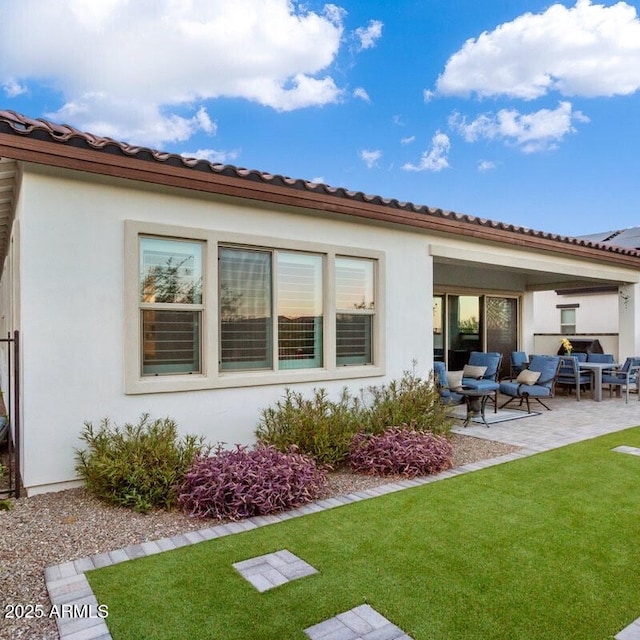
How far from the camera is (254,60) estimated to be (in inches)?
575

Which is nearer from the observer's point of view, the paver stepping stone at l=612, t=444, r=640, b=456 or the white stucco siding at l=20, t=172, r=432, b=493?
the white stucco siding at l=20, t=172, r=432, b=493

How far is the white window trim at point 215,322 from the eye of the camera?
5.48m

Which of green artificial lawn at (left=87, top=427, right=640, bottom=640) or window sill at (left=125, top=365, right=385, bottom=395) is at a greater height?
window sill at (left=125, top=365, right=385, bottom=395)

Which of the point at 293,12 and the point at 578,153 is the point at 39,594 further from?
the point at 578,153

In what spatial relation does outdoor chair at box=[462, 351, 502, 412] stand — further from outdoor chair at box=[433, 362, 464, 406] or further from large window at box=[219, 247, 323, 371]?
large window at box=[219, 247, 323, 371]

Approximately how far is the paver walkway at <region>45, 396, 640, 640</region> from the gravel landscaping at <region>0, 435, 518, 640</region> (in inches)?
4.3

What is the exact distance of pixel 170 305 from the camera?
5809 millimetres

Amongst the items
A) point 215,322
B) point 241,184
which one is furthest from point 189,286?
point 241,184

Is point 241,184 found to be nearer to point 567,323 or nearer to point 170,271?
point 170,271

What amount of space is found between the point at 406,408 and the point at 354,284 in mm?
1983

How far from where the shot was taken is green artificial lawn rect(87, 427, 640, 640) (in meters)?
2.89

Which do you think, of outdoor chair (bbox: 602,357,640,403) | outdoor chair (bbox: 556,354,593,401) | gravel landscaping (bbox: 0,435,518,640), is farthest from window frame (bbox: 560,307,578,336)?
gravel landscaping (bbox: 0,435,518,640)

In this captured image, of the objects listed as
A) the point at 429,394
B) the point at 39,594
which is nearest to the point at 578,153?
the point at 429,394

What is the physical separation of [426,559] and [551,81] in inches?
717
